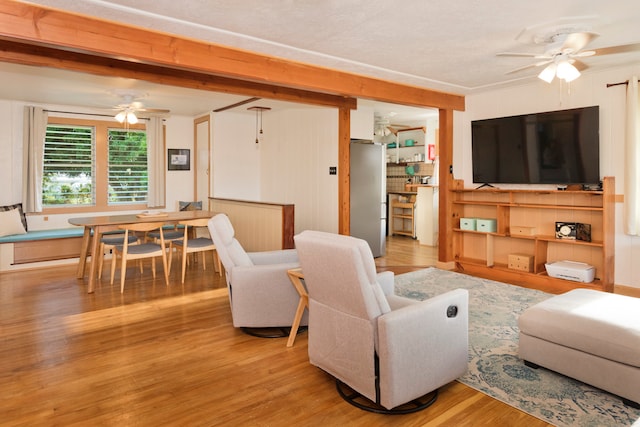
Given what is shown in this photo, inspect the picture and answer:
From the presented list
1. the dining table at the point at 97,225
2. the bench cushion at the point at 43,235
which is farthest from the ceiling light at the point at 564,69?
the bench cushion at the point at 43,235

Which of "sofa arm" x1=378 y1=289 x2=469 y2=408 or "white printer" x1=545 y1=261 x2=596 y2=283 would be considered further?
"white printer" x1=545 y1=261 x2=596 y2=283

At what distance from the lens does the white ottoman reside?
7.86 ft

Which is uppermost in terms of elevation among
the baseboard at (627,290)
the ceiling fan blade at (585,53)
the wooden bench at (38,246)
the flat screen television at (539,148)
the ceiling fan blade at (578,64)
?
the ceiling fan blade at (578,64)

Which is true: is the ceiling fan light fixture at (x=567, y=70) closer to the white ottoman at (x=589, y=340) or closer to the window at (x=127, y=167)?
the white ottoman at (x=589, y=340)

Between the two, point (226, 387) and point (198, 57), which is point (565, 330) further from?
point (198, 57)

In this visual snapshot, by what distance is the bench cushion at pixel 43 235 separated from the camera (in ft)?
19.6

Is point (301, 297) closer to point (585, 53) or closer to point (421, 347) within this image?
point (421, 347)

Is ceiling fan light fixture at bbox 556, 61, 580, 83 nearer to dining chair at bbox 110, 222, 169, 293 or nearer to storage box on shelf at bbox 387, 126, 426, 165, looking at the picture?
dining chair at bbox 110, 222, 169, 293

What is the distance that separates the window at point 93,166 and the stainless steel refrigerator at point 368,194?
4.22 m

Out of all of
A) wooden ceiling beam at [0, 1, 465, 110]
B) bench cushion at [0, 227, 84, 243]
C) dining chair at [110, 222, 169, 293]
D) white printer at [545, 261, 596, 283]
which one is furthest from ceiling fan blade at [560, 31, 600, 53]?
bench cushion at [0, 227, 84, 243]

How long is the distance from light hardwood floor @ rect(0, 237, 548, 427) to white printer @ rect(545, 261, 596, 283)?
3.09m

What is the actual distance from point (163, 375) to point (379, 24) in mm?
3092

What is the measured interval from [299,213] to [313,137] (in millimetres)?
1358

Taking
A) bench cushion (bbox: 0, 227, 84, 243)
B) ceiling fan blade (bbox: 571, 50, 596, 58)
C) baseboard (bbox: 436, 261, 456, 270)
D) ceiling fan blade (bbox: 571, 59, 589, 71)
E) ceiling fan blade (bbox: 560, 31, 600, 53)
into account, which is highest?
ceiling fan blade (bbox: 560, 31, 600, 53)
